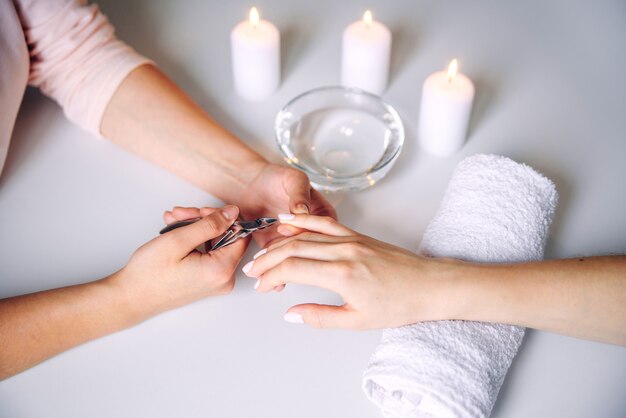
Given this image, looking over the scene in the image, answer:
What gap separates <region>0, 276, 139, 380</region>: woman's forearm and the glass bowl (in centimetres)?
30

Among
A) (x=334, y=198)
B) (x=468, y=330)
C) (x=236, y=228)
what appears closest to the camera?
(x=468, y=330)

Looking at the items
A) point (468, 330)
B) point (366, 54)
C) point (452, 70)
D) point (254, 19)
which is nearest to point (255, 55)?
point (254, 19)

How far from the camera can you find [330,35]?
1187mm

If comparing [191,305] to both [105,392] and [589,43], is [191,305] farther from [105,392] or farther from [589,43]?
[589,43]

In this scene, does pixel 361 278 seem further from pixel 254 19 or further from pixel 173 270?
pixel 254 19

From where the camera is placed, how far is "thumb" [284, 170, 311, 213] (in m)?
0.87

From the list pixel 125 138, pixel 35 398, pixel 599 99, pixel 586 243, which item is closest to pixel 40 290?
pixel 35 398

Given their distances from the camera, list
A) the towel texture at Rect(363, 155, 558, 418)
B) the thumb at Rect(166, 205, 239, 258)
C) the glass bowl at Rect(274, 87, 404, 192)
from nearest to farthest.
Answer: the towel texture at Rect(363, 155, 558, 418)
the thumb at Rect(166, 205, 239, 258)
the glass bowl at Rect(274, 87, 404, 192)

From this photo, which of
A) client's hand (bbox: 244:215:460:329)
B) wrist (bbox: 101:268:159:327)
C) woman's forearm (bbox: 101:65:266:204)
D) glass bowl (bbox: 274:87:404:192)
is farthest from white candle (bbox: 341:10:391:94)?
wrist (bbox: 101:268:159:327)

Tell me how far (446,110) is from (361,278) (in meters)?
0.31

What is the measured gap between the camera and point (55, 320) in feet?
2.68

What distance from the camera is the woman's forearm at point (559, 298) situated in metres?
0.78

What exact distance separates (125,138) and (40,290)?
0.25 metres

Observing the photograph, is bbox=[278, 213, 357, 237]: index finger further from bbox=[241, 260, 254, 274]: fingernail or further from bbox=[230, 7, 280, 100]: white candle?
bbox=[230, 7, 280, 100]: white candle
